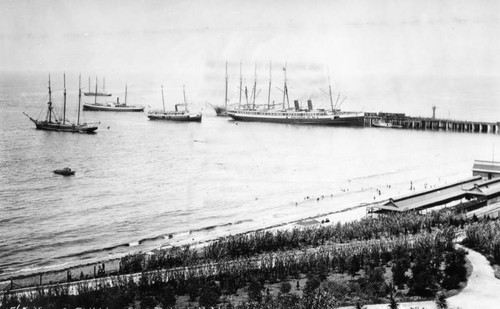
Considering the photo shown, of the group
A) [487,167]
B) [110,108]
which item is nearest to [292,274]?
[487,167]

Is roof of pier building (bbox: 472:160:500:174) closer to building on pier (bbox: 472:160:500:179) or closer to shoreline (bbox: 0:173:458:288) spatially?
building on pier (bbox: 472:160:500:179)

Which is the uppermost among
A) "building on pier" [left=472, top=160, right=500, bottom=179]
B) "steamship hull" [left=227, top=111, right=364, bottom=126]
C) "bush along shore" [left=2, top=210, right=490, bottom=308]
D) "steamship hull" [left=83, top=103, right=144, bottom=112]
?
"steamship hull" [left=83, top=103, right=144, bottom=112]

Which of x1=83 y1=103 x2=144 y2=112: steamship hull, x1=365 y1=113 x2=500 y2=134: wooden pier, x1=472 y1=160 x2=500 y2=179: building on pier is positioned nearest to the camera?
x1=472 y1=160 x2=500 y2=179: building on pier

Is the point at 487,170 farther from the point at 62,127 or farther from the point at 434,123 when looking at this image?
the point at 434,123

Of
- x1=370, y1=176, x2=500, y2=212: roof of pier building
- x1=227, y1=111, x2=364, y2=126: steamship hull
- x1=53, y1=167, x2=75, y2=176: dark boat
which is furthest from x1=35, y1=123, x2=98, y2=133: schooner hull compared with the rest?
x1=370, y1=176, x2=500, y2=212: roof of pier building

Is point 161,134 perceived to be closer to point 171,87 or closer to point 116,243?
point 116,243

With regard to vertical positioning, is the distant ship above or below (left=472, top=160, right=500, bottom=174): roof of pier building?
above

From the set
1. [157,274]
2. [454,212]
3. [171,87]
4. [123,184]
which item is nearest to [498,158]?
[454,212]
